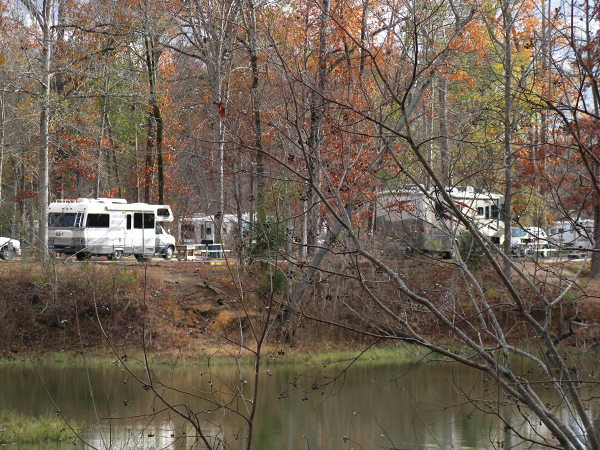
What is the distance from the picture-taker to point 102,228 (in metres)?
27.3

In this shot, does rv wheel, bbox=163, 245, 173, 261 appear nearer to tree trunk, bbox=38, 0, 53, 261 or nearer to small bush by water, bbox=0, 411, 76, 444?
tree trunk, bbox=38, 0, 53, 261

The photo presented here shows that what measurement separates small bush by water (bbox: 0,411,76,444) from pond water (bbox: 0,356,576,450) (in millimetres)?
360

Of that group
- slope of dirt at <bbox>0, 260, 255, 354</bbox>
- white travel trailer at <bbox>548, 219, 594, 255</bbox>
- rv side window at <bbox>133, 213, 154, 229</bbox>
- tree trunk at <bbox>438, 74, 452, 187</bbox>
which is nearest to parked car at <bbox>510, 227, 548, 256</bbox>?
white travel trailer at <bbox>548, 219, 594, 255</bbox>

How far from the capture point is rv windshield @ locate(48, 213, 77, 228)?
27.0 m

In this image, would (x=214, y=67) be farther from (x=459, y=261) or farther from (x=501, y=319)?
→ (x=459, y=261)

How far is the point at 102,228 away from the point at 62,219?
1.25 m

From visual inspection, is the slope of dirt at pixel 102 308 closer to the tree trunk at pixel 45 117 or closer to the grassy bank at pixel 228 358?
the grassy bank at pixel 228 358

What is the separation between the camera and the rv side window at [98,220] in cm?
2706

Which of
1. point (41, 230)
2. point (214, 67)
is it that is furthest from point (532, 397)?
point (41, 230)

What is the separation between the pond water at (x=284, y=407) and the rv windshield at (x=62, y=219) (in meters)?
8.90

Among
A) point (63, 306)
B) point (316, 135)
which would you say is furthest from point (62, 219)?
point (316, 135)

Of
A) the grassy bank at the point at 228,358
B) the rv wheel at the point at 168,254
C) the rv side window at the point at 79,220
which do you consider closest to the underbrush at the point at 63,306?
the grassy bank at the point at 228,358

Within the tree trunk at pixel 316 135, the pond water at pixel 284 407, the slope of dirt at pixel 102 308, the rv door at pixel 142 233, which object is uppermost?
the tree trunk at pixel 316 135

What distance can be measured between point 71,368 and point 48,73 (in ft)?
24.9
